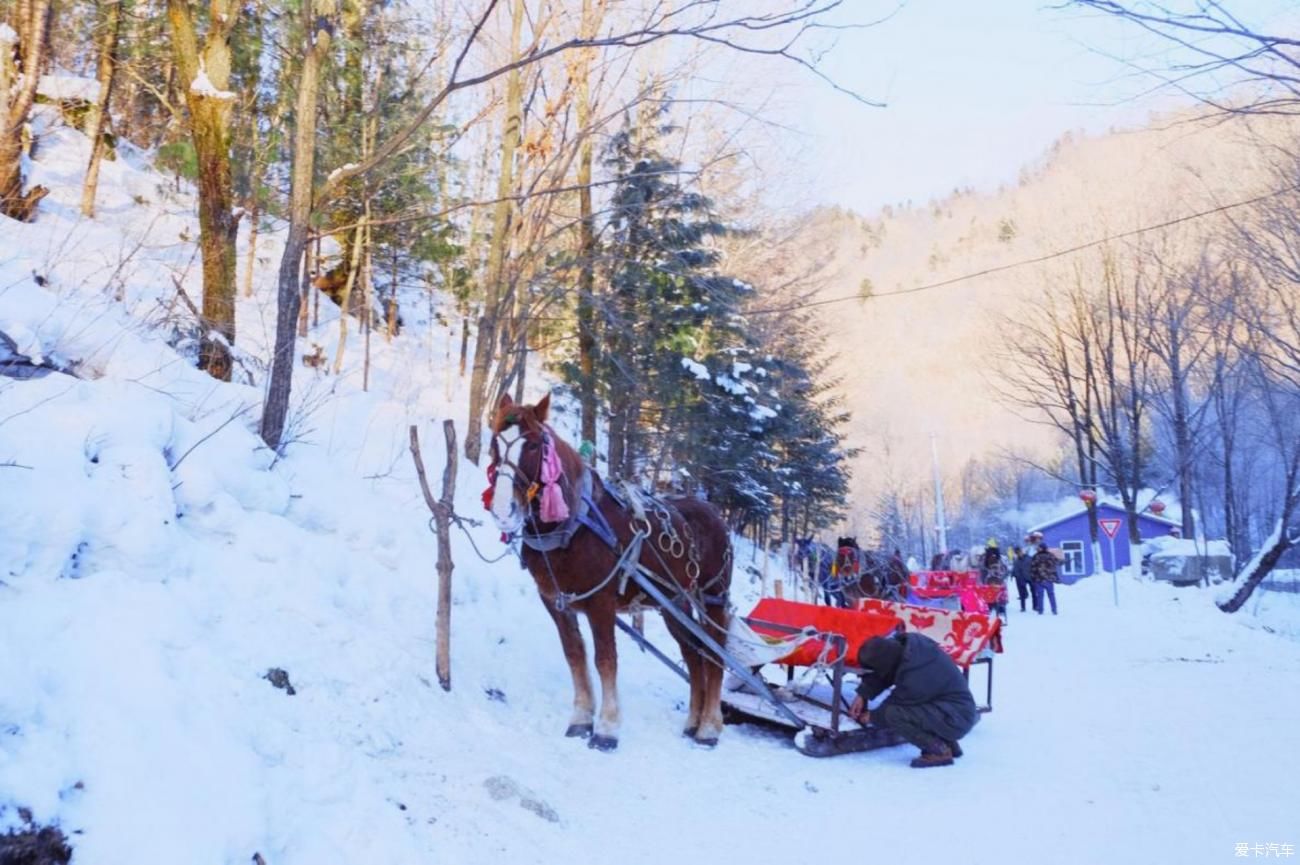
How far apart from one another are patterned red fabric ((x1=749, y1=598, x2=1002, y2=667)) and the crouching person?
422 mm

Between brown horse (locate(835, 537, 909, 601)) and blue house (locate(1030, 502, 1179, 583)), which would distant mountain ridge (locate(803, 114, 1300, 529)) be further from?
blue house (locate(1030, 502, 1179, 583))

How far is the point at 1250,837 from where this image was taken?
16.3 ft

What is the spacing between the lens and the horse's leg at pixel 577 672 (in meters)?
6.49

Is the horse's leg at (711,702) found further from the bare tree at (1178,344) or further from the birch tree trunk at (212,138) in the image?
the bare tree at (1178,344)

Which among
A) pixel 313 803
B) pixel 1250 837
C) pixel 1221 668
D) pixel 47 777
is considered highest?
pixel 47 777

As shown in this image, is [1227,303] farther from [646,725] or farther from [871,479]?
[871,479]

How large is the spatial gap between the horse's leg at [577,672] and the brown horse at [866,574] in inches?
538

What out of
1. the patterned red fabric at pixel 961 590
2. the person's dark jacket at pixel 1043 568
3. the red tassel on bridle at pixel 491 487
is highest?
the red tassel on bridle at pixel 491 487

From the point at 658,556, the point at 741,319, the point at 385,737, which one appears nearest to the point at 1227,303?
the point at 741,319

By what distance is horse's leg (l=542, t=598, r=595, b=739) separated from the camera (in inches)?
256

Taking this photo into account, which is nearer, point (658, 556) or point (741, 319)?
point (658, 556)

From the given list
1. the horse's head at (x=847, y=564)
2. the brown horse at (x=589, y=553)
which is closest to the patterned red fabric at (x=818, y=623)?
the brown horse at (x=589, y=553)

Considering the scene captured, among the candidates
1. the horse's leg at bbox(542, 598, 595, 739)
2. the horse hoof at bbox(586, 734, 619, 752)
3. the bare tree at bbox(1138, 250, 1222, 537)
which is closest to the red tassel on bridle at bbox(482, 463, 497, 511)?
the horse's leg at bbox(542, 598, 595, 739)

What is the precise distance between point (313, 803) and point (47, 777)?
1.13 meters
